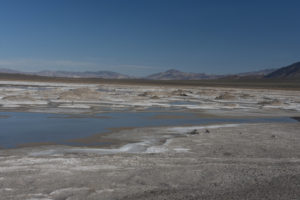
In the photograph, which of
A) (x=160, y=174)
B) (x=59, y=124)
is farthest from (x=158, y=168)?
(x=59, y=124)

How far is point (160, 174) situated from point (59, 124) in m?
9.94

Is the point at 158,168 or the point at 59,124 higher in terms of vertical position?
the point at 158,168

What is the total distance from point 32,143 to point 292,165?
26.8ft

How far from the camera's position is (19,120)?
1855 centimetres

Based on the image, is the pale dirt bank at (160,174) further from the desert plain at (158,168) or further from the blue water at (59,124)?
the blue water at (59,124)

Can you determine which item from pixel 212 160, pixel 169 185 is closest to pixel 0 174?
pixel 169 185

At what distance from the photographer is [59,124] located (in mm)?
17297

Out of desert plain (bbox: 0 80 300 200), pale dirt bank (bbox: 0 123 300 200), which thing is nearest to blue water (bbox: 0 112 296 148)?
desert plain (bbox: 0 80 300 200)

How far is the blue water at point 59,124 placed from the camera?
13516 millimetres

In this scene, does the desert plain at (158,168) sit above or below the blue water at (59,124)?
above

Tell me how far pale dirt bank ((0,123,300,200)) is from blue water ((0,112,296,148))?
228cm

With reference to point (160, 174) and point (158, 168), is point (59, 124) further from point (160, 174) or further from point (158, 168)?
point (160, 174)

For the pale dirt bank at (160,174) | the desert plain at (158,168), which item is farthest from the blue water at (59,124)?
the pale dirt bank at (160,174)

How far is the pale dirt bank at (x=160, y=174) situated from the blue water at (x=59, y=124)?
228 centimetres
